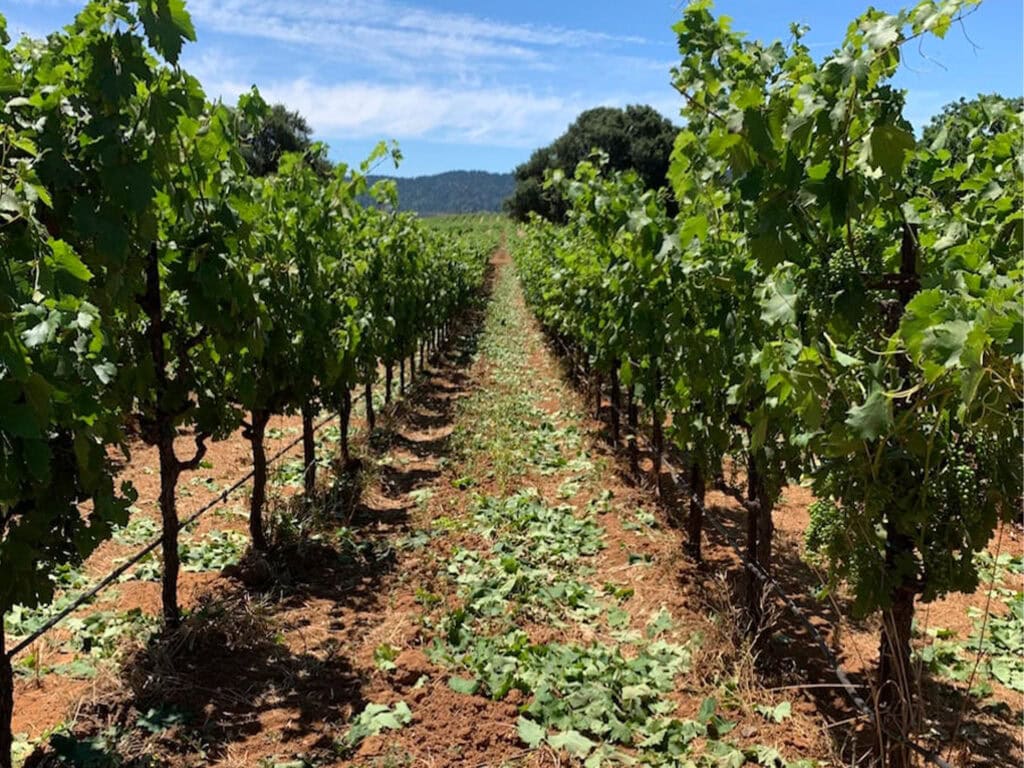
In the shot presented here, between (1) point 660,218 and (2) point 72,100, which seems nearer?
(2) point 72,100

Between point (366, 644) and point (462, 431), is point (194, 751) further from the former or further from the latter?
point (462, 431)

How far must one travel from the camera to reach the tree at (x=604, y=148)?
48.2 meters

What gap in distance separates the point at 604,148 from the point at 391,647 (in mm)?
48057

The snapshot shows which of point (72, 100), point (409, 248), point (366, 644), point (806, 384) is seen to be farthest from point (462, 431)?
point (806, 384)

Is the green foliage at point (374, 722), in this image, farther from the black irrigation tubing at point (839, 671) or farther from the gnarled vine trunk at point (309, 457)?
the gnarled vine trunk at point (309, 457)

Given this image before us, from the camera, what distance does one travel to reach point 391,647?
181 inches

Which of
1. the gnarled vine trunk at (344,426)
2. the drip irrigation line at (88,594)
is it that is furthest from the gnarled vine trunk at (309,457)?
the gnarled vine trunk at (344,426)

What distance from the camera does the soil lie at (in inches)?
143

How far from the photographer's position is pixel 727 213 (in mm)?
4516

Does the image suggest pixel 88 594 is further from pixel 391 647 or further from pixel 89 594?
pixel 391 647

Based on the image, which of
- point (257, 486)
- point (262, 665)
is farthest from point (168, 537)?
point (257, 486)

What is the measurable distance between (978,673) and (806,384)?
10.7 feet

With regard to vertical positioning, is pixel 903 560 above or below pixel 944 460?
below

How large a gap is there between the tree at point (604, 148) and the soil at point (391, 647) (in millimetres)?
35268
